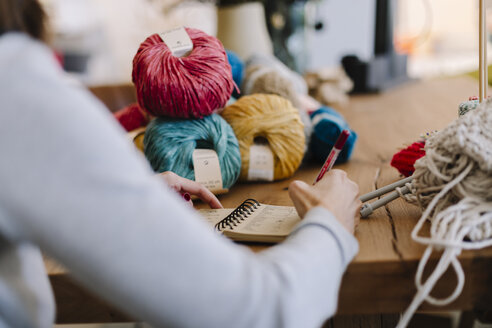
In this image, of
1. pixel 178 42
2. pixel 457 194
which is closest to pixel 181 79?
pixel 178 42

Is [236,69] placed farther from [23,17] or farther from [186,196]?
[23,17]

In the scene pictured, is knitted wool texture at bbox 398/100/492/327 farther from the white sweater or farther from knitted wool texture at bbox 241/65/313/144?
knitted wool texture at bbox 241/65/313/144

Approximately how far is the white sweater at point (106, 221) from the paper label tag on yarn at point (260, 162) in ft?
1.37

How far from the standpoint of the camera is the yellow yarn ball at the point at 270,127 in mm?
771

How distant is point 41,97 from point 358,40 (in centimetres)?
336

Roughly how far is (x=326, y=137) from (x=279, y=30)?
2.94 feet

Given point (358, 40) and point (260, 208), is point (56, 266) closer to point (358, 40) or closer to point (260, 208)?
point (260, 208)

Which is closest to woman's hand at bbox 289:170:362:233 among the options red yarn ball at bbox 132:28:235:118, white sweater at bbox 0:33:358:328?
white sweater at bbox 0:33:358:328

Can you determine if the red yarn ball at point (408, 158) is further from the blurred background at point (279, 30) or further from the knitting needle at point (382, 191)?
the blurred background at point (279, 30)

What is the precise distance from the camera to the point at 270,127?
771mm

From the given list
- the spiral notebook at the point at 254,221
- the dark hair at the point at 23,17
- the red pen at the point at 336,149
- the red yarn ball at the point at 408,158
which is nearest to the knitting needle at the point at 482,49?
the red yarn ball at the point at 408,158

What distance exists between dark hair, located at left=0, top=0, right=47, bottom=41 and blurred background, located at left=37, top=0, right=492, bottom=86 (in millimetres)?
296

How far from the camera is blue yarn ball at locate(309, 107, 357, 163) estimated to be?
87cm

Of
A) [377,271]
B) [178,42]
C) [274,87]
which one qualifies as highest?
[178,42]
